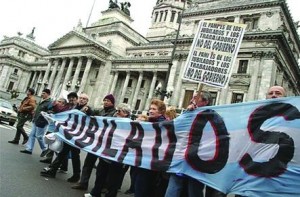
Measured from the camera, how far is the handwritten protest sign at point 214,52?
598 cm

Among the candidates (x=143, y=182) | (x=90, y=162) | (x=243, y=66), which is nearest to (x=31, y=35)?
(x=243, y=66)

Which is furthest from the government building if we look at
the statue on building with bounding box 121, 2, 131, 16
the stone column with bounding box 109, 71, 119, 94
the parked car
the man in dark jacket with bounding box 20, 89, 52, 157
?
the man in dark jacket with bounding box 20, 89, 52, 157

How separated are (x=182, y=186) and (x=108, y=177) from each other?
5.86 ft

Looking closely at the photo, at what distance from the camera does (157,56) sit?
43.3 m

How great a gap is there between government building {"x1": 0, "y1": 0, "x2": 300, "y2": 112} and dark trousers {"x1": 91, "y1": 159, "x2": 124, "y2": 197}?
46.4ft

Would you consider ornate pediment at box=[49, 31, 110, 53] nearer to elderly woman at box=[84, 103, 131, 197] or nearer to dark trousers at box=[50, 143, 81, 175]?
dark trousers at box=[50, 143, 81, 175]

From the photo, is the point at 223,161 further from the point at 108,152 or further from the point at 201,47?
the point at 201,47

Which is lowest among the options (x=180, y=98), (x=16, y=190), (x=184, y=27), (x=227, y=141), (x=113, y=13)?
(x=16, y=190)

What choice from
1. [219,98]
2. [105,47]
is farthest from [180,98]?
[105,47]

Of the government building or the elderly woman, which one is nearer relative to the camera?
the elderly woman

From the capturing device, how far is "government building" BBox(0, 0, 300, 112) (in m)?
29.4

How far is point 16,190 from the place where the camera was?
196 inches

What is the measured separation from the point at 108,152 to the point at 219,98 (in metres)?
25.8

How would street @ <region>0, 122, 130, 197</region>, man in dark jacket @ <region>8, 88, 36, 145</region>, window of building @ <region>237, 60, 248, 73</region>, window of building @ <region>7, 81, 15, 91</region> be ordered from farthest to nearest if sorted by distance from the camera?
window of building @ <region>7, 81, 15, 91</region>
window of building @ <region>237, 60, 248, 73</region>
man in dark jacket @ <region>8, 88, 36, 145</region>
street @ <region>0, 122, 130, 197</region>
